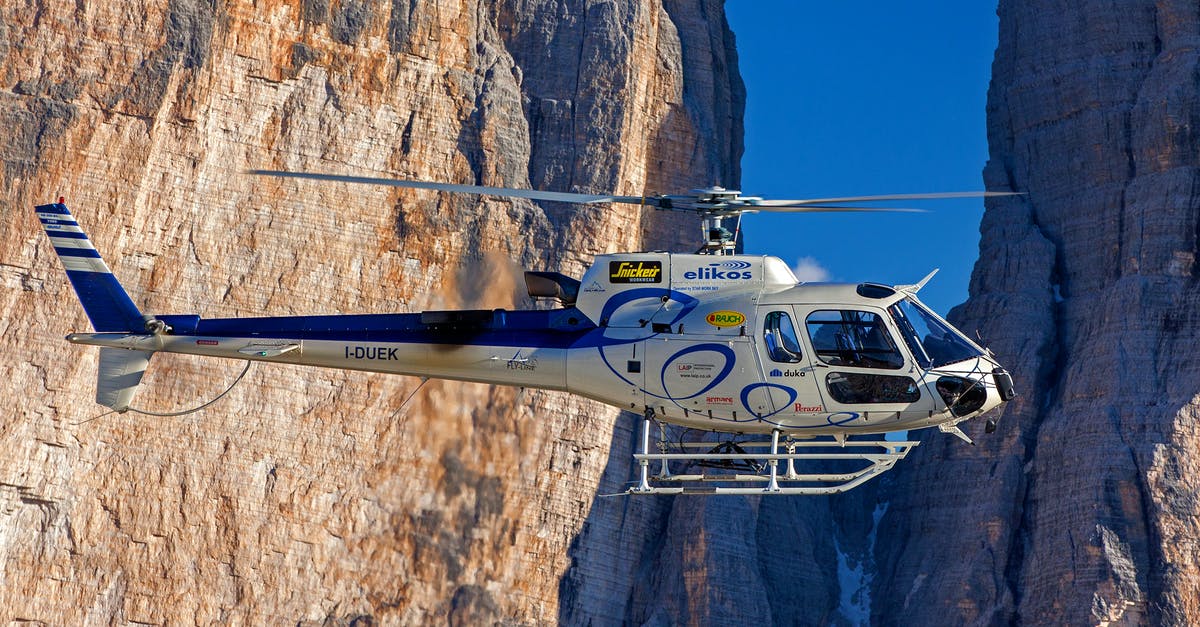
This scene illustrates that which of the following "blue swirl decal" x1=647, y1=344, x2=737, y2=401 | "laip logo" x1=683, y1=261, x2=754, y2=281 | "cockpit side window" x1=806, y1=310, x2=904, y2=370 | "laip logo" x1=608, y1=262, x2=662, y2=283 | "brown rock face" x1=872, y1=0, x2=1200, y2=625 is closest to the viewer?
"cockpit side window" x1=806, y1=310, x2=904, y2=370

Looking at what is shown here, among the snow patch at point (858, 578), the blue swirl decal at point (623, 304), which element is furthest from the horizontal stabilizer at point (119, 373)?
the snow patch at point (858, 578)

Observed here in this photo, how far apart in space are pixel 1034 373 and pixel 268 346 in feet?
86.5

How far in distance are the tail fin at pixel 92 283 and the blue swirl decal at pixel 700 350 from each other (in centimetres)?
746

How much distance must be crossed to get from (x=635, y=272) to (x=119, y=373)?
293 inches

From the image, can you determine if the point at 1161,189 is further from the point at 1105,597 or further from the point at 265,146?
the point at 265,146

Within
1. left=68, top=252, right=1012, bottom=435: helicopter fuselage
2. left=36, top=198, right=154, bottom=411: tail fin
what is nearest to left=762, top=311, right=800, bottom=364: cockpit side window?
left=68, top=252, right=1012, bottom=435: helicopter fuselage

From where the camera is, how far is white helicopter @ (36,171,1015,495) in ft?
87.1

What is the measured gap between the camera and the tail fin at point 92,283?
29.4m

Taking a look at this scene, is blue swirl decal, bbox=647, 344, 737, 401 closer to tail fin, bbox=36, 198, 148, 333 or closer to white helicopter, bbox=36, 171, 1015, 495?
white helicopter, bbox=36, 171, 1015, 495

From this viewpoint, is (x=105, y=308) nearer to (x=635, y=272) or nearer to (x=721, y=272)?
(x=635, y=272)

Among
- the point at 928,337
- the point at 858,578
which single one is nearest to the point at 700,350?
the point at 928,337

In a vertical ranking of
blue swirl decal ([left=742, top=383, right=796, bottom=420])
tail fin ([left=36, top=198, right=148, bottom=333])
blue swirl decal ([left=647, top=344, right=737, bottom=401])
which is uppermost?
tail fin ([left=36, top=198, right=148, bottom=333])

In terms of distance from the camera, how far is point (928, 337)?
1056 inches

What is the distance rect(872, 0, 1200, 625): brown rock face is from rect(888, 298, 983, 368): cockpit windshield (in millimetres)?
20237
